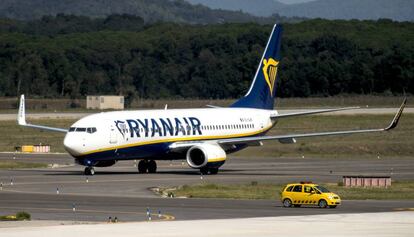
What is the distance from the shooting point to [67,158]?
89.7 metres

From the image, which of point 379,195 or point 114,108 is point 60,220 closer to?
point 379,195

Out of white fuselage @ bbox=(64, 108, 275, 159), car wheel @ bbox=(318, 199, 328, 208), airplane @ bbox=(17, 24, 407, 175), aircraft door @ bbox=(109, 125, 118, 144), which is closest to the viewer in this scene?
car wheel @ bbox=(318, 199, 328, 208)

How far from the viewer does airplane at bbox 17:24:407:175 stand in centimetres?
6769

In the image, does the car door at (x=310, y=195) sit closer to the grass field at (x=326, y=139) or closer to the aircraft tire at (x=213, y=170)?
the aircraft tire at (x=213, y=170)

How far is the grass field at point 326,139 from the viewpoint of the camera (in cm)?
9656

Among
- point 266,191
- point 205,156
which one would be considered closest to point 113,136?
point 205,156

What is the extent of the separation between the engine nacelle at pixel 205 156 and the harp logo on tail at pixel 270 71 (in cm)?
1052

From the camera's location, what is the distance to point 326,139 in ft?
348

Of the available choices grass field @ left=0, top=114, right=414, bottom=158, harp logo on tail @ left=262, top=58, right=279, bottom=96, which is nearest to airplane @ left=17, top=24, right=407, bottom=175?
harp logo on tail @ left=262, top=58, right=279, bottom=96

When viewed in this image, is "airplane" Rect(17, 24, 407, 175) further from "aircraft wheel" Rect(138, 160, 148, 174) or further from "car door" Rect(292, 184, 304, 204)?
"car door" Rect(292, 184, 304, 204)

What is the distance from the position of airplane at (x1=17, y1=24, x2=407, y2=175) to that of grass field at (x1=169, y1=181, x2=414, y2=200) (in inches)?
345

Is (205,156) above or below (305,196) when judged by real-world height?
above

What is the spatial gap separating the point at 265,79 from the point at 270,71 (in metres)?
0.71

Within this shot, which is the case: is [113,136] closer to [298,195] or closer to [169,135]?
[169,135]
